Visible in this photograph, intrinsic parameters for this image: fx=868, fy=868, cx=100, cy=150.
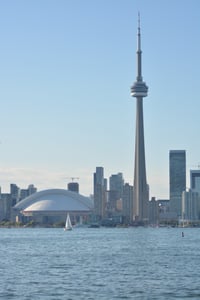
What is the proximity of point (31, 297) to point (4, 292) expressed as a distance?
3.07 m

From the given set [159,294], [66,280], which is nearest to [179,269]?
[66,280]

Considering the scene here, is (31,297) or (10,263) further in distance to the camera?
(10,263)

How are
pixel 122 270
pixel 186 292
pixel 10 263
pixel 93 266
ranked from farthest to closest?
pixel 10 263
pixel 93 266
pixel 122 270
pixel 186 292

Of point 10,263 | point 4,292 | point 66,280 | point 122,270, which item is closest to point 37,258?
point 10,263

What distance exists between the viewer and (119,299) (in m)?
45.8

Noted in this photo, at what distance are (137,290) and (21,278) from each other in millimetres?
10251

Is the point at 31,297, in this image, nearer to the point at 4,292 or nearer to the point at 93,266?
the point at 4,292

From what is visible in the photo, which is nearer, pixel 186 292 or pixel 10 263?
pixel 186 292

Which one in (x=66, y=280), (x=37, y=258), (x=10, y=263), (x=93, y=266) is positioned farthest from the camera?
(x=37, y=258)

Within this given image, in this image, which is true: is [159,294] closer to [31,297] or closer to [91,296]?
[91,296]

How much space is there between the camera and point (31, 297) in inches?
1828

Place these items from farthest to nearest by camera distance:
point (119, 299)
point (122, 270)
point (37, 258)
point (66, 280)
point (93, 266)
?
point (37, 258) → point (93, 266) → point (122, 270) → point (66, 280) → point (119, 299)

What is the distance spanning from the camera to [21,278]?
187 feet

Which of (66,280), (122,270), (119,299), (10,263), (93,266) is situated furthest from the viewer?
(10,263)
